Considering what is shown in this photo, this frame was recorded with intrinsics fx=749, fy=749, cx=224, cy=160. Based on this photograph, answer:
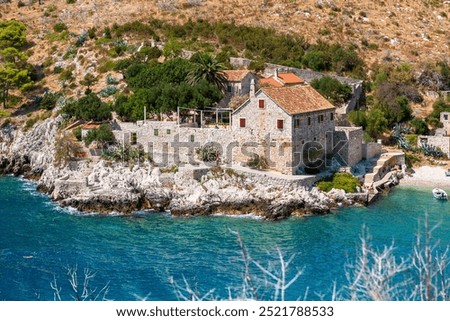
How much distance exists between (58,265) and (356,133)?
23.7 metres

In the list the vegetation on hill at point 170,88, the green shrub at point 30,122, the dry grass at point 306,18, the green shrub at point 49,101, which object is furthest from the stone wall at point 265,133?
the dry grass at point 306,18

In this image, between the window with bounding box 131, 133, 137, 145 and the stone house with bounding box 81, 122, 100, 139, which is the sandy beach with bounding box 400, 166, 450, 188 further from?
the stone house with bounding box 81, 122, 100, 139

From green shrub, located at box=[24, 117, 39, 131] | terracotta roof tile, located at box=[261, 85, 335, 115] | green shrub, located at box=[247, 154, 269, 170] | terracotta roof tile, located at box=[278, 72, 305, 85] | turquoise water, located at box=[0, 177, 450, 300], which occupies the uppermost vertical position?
terracotta roof tile, located at box=[261, 85, 335, 115]

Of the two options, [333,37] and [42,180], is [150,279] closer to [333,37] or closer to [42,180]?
[42,180]

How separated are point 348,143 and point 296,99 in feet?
15.6

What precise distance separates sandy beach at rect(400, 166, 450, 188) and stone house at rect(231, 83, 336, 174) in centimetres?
633

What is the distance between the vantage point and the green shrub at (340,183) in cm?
4519

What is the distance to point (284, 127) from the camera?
45.8 meters

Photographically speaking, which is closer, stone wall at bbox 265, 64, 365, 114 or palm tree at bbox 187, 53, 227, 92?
palm tree at bbox 187, 53, 227, 92

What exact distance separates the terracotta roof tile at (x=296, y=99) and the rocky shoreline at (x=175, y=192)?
16.5ft

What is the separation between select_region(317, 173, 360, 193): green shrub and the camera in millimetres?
45188

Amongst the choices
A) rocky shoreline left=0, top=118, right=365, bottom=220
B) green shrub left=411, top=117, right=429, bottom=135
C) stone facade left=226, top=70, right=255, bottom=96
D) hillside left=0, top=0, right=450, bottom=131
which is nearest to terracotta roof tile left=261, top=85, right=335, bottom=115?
rocky shoreline left=0, top=118, right=365, bottom=220
